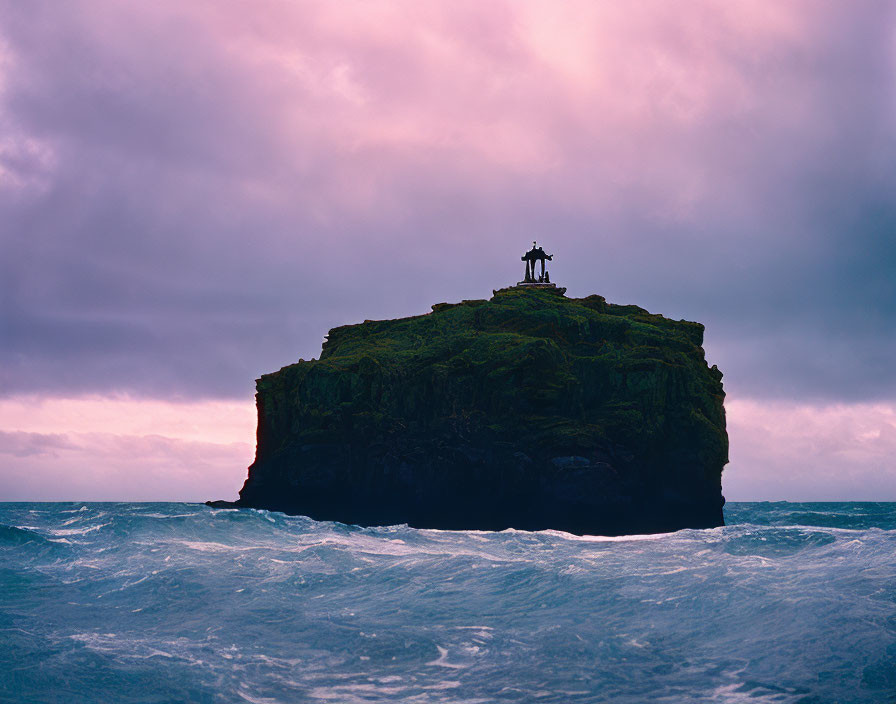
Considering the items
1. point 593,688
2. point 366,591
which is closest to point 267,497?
point 366,591

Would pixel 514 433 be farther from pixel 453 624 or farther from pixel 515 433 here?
pixel 453 624

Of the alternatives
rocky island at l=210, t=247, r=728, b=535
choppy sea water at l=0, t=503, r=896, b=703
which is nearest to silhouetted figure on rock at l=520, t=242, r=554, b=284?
rocky island at l=210, t=247, r=728, b=535

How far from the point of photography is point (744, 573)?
65.5ft

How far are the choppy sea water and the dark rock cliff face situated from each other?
23.9m

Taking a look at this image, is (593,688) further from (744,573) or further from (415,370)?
(415,370)

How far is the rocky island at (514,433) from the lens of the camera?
1973 inches

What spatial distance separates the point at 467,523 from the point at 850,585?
34.6 meters

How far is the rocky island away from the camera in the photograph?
50125 mm

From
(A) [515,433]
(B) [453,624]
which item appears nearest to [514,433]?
(A) [515,433]

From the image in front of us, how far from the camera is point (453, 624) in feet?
54.2

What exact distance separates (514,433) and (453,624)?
117 ft

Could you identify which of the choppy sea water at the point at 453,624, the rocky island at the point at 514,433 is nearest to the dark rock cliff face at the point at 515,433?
the rocky island at the point at 514,433

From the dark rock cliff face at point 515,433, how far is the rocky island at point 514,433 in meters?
0.09

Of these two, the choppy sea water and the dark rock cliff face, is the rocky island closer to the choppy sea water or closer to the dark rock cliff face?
the dark rock cliff face
